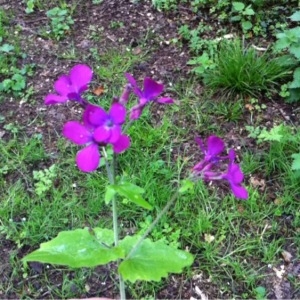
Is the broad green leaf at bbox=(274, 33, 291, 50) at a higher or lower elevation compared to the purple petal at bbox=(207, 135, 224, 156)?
lower

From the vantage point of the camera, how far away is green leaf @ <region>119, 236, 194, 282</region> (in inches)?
57.5

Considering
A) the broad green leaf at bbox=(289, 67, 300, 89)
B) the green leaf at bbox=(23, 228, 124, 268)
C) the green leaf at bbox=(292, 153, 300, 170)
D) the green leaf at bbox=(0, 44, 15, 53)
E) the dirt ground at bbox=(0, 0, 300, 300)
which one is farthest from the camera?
the green leaf at bbox=(0, 44, 15, 53)

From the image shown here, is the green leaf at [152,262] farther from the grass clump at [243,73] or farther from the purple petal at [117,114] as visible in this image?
the grass clump at [243,73]

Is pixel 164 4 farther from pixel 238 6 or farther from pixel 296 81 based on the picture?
pixel 296 81

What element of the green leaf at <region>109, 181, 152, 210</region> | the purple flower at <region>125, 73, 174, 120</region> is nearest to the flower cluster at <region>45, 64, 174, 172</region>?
the purple flower at <region>125, 73, 174, 120</region>

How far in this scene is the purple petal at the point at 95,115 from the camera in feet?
4.06

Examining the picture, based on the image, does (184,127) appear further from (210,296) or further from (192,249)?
Answer: (210,296)

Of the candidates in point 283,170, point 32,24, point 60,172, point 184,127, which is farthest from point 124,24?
point 283,170

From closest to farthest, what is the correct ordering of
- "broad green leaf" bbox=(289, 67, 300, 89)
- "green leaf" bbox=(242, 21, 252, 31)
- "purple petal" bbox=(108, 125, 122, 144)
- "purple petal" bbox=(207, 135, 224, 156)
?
"purple petal" bbox=(108, 125, 122, 144) → "purple petal" bbox=(207, 135, 224, 156) → "broad green leaf" bbox=(289, 67, 300, 89) → "green leaf" bbox=(242, 21, 252, 31)

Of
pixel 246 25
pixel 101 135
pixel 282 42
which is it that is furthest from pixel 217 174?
pixel 246 25

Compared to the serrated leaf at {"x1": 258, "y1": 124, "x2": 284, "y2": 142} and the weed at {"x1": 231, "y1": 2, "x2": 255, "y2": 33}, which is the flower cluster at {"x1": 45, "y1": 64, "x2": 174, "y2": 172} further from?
the weed at {"x1": 231, "y1": 2, "x2": 255, "y2": 33}

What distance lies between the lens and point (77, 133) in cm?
126

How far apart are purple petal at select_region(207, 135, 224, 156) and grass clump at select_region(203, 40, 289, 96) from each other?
1505 mm

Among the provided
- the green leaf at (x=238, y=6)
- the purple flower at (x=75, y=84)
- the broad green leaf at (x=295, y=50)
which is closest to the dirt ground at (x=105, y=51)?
the green leaf at (x=238, y=6)
